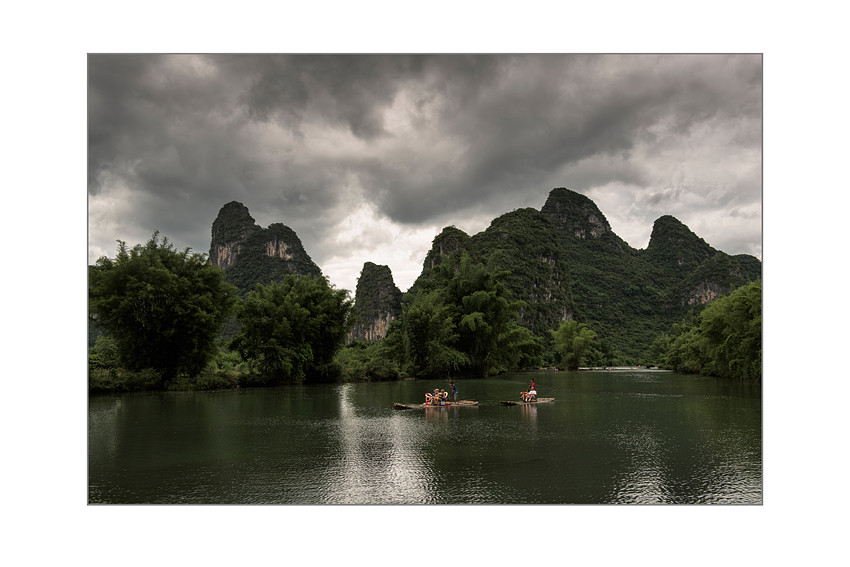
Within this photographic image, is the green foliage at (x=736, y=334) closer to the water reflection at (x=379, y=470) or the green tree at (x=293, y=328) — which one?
the water reflection at (x=379, y=470)

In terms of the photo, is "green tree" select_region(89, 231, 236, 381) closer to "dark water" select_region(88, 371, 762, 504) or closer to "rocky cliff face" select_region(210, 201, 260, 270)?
"dark water" select_region(88, 371, 762, 504)

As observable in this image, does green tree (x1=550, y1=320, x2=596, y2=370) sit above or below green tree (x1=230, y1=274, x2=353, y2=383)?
below

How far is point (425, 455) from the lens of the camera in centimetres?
912

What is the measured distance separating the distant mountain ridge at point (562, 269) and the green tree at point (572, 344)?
41.6ft

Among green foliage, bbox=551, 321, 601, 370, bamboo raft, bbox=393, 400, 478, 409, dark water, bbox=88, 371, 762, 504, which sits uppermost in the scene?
dark water, bbox=88, 371, 762, 504

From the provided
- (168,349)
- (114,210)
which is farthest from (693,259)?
(114,210)

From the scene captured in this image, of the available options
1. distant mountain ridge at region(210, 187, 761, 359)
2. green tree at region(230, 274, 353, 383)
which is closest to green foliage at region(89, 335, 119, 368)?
green tree at region(230, 274, 353, 383)

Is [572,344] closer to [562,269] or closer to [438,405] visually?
[438,405]

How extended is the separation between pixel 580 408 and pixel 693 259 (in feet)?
355

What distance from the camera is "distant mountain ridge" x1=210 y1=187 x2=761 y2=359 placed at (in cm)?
7712

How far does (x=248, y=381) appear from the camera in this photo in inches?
1083

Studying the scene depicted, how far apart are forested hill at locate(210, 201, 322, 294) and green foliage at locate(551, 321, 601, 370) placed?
37440 millimetres

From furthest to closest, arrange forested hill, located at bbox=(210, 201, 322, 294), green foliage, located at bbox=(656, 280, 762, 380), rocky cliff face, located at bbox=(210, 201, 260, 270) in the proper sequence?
rocky cliff face, located at bbox=(210, 201, 260, 270) < forested hill, located at bbox=(210, 201, 322, 294) < green foliage, located at bbox=(656, 280, 762, 380)

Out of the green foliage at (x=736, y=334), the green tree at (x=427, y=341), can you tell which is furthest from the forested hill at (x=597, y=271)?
the green foliage at (x=736, y=334)
